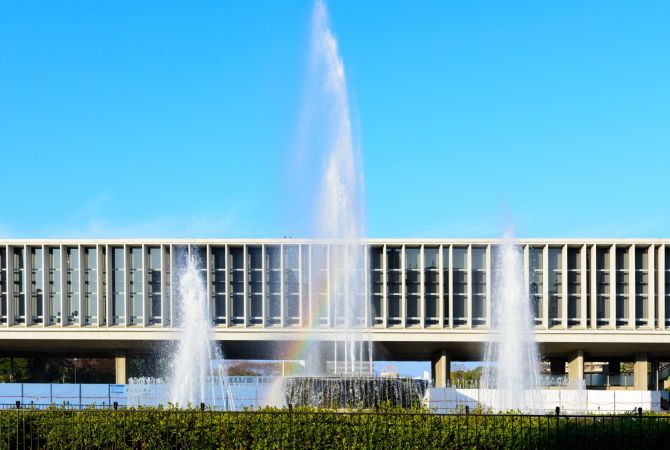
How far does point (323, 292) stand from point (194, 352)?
9223mm

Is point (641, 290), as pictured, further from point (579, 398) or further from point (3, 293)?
point (3, 293)

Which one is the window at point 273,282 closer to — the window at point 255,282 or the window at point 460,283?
the window at point 255,282

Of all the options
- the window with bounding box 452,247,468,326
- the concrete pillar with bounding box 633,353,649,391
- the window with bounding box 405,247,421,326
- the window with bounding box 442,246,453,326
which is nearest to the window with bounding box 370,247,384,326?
the window with bounding box 405,247,421,326

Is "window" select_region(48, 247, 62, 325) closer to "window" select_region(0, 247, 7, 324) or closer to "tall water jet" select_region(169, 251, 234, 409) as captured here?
"window" select_region(0, 247, 7, 324)

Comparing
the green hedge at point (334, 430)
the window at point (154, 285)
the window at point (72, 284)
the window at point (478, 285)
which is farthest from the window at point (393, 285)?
the green hedge at point (334, 430)

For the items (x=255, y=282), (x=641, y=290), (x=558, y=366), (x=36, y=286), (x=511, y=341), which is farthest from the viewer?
(x=558, y=366)

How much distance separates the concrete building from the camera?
168ft

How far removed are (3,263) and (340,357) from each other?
2142 centimetres

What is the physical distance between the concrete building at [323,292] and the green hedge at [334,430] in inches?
1317

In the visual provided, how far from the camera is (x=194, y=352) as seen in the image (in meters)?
46.3

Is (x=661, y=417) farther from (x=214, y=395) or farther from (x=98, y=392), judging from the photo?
(x=98, y=392)

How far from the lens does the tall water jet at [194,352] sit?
3822cm

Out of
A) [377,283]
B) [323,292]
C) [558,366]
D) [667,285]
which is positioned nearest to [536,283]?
[667,285]

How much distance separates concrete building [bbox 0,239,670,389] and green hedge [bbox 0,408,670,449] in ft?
110
